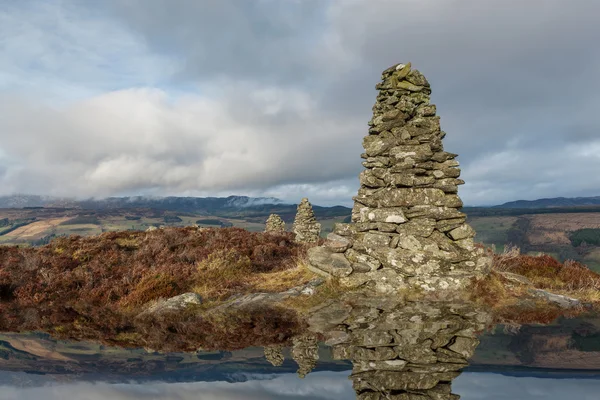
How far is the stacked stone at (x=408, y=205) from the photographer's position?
1030 centimetres

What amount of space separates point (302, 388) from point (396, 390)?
4.49ft

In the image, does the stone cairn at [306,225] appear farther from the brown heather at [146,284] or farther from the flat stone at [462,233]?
the flat stone at [462,233]

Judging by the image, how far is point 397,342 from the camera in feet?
21.6

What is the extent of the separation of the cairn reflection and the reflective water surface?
0.02 metres

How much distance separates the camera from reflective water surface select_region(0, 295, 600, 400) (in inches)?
197

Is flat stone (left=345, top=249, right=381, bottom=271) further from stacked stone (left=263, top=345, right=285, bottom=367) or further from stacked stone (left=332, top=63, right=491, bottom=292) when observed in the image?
stacked stone (left=263, top=345, right=285, bottom=367)

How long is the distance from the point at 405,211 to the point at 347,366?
631cm

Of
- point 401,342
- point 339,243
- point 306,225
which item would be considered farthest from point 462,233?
point 306,225

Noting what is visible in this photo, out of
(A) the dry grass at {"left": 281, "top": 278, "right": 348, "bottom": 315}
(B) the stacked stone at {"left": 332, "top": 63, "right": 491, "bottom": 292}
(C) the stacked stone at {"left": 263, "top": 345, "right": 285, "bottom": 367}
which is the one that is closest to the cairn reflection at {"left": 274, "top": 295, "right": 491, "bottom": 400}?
(C) the stacked stone at {"left": 263, "top": 345, "right": 285, "bottom": 367}

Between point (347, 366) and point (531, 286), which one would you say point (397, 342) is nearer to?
point (347, 366)

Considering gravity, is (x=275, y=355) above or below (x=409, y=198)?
below

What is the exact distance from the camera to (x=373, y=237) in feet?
36.0

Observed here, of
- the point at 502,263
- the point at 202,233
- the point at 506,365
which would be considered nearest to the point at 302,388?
the point at 506,365

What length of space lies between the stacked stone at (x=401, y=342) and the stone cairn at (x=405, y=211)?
1.12 metres
